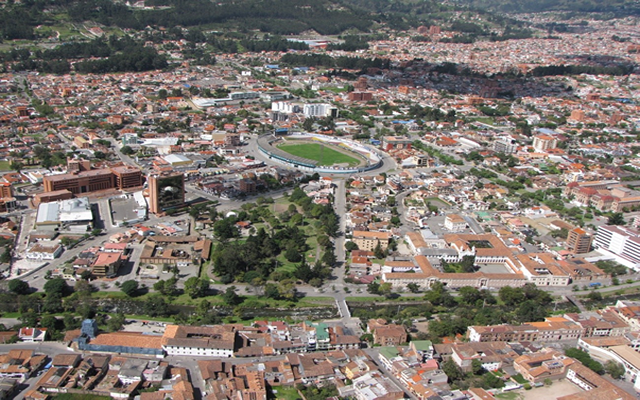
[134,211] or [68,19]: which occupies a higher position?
[68,19]

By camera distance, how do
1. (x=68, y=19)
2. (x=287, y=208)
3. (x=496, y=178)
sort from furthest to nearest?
1. (x=68, y=19)
2. (x=496, y=178)
3. (x=287, y=208)

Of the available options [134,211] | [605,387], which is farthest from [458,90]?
[605,387]

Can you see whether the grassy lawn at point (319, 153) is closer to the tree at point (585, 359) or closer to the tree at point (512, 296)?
the tree at point (512, 296)

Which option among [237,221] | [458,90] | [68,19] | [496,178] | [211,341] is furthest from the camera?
[68,19]

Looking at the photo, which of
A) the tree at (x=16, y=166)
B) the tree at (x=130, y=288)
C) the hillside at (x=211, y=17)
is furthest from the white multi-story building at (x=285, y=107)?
the hillside at (x=211, y=17)

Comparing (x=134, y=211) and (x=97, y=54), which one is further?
(x=97, y=54)

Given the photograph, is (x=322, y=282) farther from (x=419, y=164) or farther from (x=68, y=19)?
(x=68, y=19)
